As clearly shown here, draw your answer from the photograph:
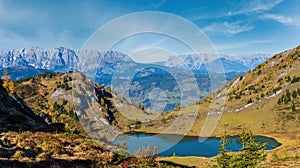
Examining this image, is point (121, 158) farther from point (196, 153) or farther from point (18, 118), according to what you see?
point (196, 153)

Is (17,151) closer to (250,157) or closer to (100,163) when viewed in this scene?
(100,163)

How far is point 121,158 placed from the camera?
23.8 metres

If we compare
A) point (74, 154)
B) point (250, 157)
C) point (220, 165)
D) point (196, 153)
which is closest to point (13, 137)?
point (74, 154)

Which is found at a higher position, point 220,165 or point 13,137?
point 13,137

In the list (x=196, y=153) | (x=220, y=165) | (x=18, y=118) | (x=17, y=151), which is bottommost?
(x=196, y=153)

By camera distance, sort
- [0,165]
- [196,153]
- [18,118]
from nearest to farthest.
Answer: [0,165] < [18,118] < [196,153]

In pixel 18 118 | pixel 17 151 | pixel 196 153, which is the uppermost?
pixel 18 118

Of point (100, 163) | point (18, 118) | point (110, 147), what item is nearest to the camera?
point (100, 163)

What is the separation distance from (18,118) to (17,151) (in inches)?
636

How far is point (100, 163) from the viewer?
22266mm

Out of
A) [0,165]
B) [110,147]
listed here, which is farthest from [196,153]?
[0,165]

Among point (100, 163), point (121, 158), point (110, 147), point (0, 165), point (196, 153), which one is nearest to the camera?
point (0, 165)

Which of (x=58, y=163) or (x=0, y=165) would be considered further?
→ (x=58, y=163)

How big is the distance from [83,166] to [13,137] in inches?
340
